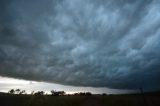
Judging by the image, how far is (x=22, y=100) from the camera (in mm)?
50375

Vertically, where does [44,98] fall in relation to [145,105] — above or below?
above

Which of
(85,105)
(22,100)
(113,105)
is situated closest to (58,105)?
(85,105)

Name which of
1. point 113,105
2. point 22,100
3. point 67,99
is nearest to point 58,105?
point 67,99

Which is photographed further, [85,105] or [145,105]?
[85,105]

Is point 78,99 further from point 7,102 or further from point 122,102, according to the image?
point 7,102

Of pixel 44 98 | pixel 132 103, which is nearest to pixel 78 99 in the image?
pixel 44 98

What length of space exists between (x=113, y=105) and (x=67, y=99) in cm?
1274

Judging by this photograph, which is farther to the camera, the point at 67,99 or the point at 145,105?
the point at 67,99

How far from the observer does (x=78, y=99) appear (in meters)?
49.9

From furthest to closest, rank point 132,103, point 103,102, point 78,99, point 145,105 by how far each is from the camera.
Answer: point 78,99
point 103,102
point 132,103
point 145,105

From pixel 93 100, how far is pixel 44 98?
13.9 meters

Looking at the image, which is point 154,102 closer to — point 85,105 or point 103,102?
point 103,102

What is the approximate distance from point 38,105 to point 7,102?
8.88 metres

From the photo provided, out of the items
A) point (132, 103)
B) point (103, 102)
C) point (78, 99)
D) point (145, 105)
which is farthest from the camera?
point (78, 99)
